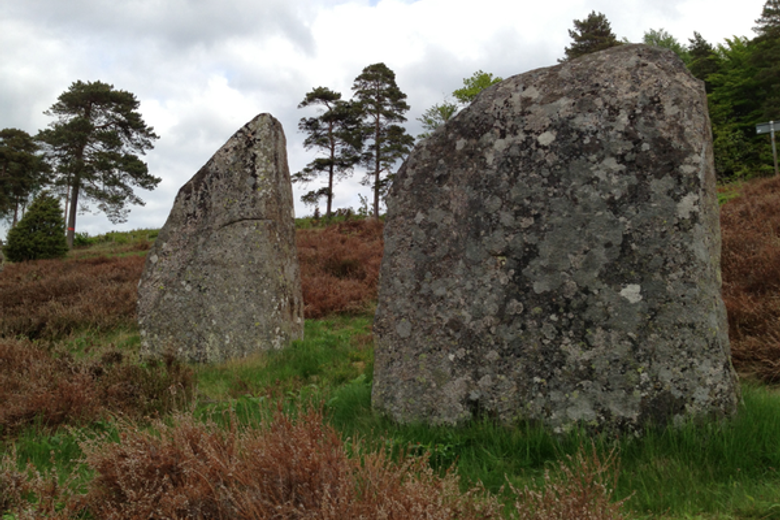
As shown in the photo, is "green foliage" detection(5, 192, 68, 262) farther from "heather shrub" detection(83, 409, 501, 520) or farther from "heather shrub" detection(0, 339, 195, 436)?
"heather shrub" detection(83, 409, 501, 520)

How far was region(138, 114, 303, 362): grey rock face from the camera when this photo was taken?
244 inches

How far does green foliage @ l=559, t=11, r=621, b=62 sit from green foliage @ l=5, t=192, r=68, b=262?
31.6 m

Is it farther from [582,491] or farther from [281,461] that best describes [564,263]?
[281,461]

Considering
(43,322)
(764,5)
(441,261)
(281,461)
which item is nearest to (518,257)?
(441,261)

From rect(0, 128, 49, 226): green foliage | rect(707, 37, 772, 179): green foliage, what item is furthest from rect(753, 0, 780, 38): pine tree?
rect(0, 128, 49, 226): green foliage

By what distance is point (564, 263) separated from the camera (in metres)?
3.04

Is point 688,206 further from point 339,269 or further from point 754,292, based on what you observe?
point 339,269

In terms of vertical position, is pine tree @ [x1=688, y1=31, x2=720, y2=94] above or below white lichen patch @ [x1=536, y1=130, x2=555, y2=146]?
above

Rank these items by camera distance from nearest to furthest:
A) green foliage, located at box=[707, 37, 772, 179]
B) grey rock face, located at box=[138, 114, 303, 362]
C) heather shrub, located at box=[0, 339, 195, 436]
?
heather shrub, located at box=[0, 339, 195, 436]
grey rock face, located at box=[138, 114, 303, 362]
green foliage, located at box=[707, 37, 772, 179]

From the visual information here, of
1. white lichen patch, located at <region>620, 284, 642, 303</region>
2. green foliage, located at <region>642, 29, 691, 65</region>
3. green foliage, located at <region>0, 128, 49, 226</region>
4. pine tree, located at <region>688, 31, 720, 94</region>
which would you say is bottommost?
white lichen patch, located at <region>620, 284, 642, 303</region>

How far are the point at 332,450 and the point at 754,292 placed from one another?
5014 mm

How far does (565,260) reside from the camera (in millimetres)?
3037

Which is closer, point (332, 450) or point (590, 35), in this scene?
point (332, 450)

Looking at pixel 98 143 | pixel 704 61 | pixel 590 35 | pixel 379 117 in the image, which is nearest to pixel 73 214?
pixel 98 143
